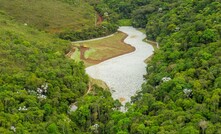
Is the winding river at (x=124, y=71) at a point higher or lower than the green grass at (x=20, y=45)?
lower

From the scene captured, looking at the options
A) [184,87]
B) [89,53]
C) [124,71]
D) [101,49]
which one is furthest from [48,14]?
[184,87]

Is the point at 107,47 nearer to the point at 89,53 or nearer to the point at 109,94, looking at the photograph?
the point at 89,53

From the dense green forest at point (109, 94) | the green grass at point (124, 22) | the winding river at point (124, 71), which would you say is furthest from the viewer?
the green grass at point (124, 22)

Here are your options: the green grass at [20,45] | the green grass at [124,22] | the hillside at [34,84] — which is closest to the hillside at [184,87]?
the hillside at [34,84]

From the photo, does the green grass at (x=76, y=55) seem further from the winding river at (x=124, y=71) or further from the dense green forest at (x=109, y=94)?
the winding river at (x=124, y=71)

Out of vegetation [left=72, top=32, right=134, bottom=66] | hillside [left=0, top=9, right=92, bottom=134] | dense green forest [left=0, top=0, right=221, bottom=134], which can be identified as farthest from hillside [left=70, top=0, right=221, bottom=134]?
vegetation [left=72, top=32, right=134, bottom=66]

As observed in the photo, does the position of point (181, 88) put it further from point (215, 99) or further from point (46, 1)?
point (46, 1)

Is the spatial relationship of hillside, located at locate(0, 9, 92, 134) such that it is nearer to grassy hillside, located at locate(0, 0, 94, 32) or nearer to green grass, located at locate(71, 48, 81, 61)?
green grass, located at locate(71, 48, 81, 61)

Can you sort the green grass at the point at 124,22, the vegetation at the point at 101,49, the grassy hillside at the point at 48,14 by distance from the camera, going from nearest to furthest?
the vegetation at the point at 101,49, the grassy hillside at the point at 48,14, the green grass at the point at 124,22
